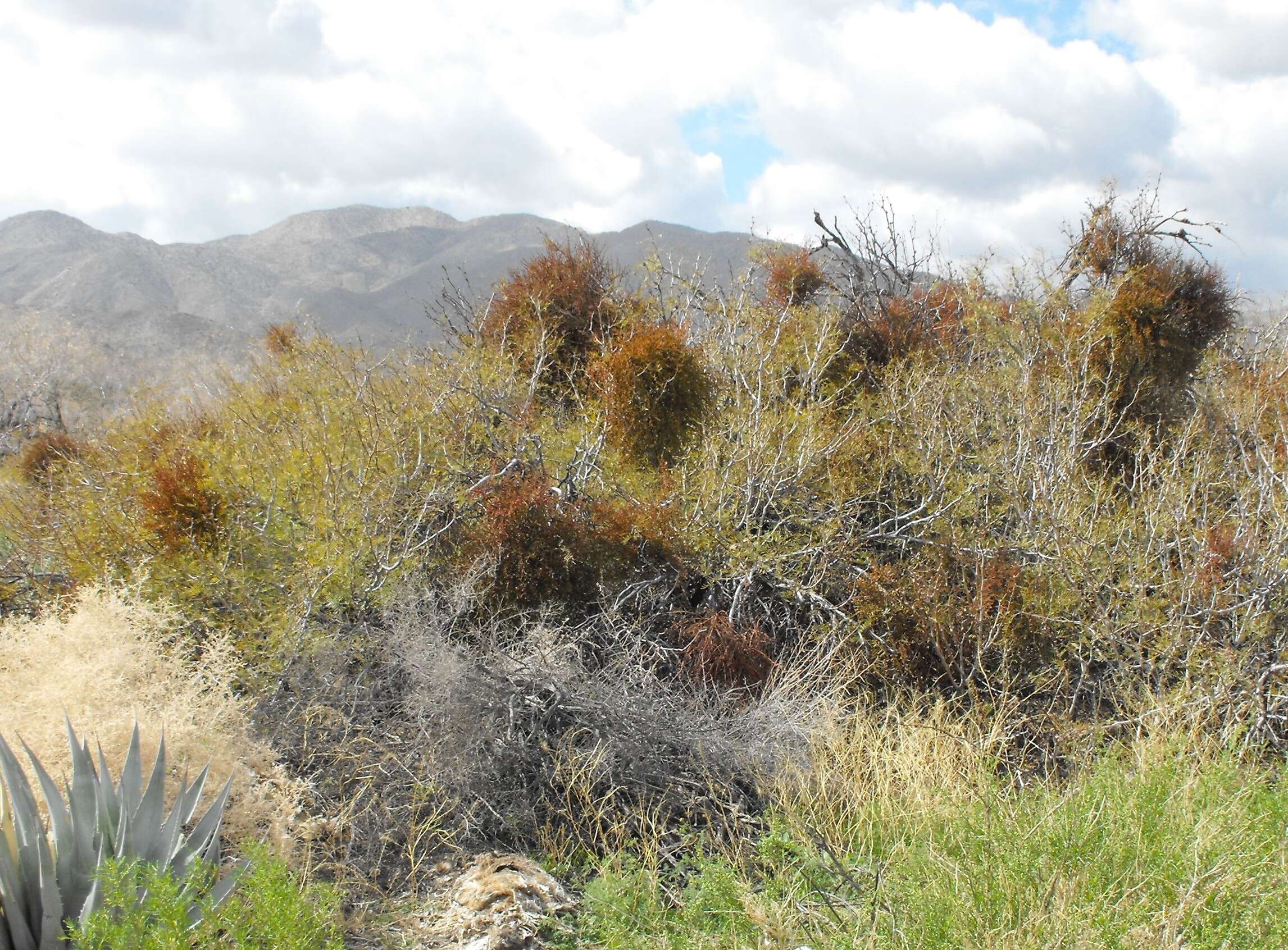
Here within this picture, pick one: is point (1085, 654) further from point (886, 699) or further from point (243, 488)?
point (243, 488)

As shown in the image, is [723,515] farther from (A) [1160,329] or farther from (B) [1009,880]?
(A) [1160,329]

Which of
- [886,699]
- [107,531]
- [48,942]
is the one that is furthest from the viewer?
[886,699]

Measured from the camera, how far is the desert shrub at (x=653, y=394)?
7219 millimetres

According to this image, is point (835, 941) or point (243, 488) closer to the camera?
point (835, 941)

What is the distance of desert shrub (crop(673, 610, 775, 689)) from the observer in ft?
19.8

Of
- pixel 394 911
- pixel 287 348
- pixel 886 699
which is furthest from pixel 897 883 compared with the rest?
pixel 287 348

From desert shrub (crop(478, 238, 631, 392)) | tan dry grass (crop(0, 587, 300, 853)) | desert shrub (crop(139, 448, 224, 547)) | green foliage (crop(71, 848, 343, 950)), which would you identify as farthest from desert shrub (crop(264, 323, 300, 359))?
green foliage (crop(71, 848, 343, 950))

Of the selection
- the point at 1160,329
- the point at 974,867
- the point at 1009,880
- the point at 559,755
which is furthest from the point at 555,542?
the point at 1160,329

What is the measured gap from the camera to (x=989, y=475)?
6949 mm

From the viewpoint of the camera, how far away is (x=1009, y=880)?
3145 mm

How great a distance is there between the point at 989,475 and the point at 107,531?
6224mm

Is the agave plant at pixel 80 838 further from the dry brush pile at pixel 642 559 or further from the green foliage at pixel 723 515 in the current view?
the green foliage at pixel 723 515

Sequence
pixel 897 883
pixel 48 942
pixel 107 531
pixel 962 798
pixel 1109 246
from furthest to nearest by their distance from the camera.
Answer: pixel 1109 246, pixel 107 531, pixel 962 798, pixel 897 883, pixel 48 942

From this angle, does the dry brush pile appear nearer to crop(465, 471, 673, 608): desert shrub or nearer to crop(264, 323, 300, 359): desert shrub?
crop(465, 471, 673, 608): desert shrub
